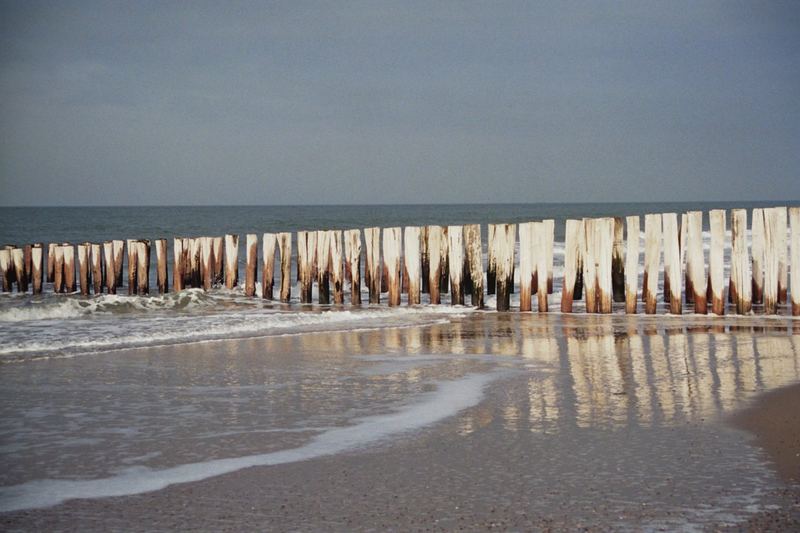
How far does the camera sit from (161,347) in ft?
31.7

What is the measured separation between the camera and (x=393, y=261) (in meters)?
14.9

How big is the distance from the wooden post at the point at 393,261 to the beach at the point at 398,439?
5.54m

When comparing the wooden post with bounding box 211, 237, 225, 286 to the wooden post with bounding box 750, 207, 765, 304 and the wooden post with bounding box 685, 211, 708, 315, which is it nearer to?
the wooden post with bounding box 685, 211, 708, 315

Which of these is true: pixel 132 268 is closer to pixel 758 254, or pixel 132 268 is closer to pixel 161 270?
pixel 161 270

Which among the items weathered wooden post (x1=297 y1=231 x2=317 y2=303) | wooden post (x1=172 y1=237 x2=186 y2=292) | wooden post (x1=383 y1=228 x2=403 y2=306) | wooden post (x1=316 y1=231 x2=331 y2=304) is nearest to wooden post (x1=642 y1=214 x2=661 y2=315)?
wooden post (x1=383 y1=228 x2=403 y2=306)

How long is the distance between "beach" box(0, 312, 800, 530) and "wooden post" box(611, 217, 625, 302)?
3873 mm

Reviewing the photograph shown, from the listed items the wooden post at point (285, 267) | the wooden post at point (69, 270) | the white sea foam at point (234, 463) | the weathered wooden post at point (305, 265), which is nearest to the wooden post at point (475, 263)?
the weathered wooden post at point (305, 265)

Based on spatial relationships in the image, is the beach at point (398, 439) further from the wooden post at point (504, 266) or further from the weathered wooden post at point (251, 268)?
the weathered wooden post at point (251, 268)

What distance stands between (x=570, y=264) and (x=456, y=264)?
193 centimetres

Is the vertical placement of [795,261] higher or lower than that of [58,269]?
lower

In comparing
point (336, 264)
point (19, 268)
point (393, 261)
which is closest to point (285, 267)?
point (336, 264)

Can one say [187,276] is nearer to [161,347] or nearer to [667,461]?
[161,347]

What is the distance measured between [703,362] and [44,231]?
5363cm

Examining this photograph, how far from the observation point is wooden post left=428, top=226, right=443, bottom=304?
14414 millimetres
